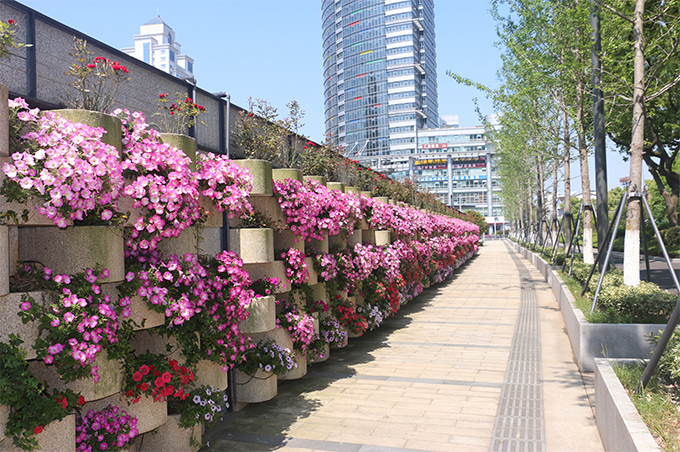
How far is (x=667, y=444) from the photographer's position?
9.95 feet

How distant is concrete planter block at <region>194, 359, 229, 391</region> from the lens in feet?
14.8

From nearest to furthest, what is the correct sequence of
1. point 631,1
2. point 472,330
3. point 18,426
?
point 18,426, point 472,330, point 631,1

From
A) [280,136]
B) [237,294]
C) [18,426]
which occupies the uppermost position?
[280,136]

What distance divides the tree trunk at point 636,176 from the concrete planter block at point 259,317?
5.51 m

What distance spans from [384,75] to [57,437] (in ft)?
388

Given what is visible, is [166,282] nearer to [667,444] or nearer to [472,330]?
[667,444]

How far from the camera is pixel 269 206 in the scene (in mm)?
5551

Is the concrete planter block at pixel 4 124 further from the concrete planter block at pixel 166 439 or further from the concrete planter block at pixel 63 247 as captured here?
the concrete planter block at pixel 166 439

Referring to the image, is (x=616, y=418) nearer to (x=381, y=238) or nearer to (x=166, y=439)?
(x=166, y=439)

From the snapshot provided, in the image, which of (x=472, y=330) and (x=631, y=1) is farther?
(x=631, y=1)

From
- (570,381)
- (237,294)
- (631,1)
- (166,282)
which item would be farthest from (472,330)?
(631,1)

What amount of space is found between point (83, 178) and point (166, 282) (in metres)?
1.10

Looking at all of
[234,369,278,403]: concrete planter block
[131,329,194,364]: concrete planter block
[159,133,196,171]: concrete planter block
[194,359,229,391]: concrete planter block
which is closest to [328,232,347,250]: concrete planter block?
[234,369,278,403]: concrete planter block

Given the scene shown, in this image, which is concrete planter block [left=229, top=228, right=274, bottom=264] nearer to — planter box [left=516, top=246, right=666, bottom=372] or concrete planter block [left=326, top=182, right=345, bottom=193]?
concrete planter block [left=326, top=182, right=345, bottom=193]
